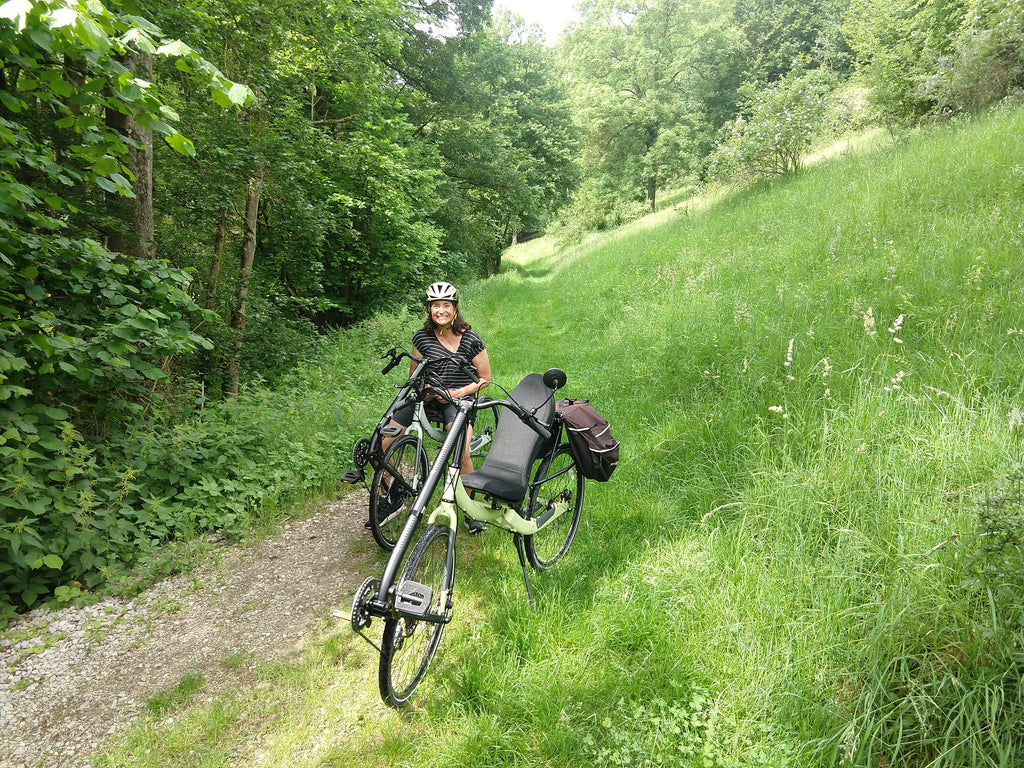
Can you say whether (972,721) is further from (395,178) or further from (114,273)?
(395,178)

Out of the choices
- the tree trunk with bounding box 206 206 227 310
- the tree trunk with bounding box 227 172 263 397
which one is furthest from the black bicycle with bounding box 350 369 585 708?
the tree trunk with bounding box 206 206 227 310

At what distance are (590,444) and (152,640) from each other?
311 centimetres

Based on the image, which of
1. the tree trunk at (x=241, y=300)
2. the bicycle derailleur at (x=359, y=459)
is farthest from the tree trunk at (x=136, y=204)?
the bicycle derailleur at (x=359, y=459)

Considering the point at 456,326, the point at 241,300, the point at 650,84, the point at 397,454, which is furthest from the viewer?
the point at 650,84

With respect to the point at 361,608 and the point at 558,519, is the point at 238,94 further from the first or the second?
the point at 558,519

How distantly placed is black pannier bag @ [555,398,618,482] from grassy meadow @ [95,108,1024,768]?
0.63 metres

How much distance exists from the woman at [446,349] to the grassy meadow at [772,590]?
3.61ft

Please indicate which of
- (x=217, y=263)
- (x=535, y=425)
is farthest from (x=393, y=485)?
(x=217, y=263)

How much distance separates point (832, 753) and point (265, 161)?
8.21 meters

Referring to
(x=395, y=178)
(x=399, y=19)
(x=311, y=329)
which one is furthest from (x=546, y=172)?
(x=311, y=329)

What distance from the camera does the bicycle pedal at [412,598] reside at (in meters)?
2.02

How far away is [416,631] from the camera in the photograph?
7.93 ft

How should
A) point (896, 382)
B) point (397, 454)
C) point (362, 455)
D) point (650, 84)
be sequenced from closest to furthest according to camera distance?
point (896, 382) → point (362, 455) → point (397, 454) → point (650, 84)

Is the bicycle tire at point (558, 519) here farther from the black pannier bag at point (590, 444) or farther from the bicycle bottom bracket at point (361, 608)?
the bicycle bottom bracket at point (361, 608)
